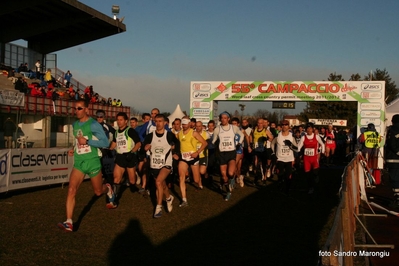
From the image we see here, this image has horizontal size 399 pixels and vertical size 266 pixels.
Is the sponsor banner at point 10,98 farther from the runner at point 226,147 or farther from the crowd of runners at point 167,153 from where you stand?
the runner at point 226,147

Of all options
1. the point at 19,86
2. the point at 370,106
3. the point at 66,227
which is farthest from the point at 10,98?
the point at 370,106

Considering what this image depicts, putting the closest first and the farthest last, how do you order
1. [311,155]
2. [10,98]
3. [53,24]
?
1. [311,155]
2. [10,98]
3. [53,24]

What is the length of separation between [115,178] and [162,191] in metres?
1.73

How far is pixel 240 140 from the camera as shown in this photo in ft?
44.4

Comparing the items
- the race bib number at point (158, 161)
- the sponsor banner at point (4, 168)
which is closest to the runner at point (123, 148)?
the race bib number at point (158, 161)

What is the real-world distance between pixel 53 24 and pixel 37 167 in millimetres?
30976

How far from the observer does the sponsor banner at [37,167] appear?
12398 millimetres

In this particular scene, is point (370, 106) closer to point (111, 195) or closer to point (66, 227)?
point (111, 195)

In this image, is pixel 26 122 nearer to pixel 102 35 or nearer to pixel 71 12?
pixel 71 12

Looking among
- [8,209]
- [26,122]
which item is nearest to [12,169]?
[8,209]

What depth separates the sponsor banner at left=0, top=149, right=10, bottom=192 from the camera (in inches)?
464

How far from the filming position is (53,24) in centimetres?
4138

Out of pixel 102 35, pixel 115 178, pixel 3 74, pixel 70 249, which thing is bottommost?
pixel 70 249

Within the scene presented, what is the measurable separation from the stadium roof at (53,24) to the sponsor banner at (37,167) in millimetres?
24904
